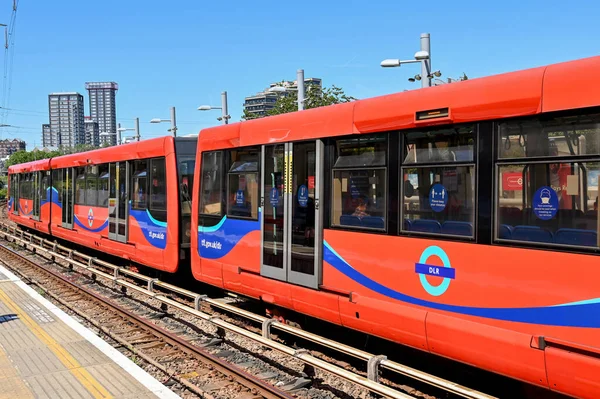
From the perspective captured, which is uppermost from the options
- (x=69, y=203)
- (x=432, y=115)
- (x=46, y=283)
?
(x=432, y=115)

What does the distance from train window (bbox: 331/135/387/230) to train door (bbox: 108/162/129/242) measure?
802 cm

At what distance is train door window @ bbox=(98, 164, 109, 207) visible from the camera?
1504 centimetres

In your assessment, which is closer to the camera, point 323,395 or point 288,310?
point 323,395

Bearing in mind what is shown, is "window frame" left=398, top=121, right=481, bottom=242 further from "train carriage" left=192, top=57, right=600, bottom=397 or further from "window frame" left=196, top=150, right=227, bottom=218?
"window frame" left=196, top=150, right=227, bottom=218

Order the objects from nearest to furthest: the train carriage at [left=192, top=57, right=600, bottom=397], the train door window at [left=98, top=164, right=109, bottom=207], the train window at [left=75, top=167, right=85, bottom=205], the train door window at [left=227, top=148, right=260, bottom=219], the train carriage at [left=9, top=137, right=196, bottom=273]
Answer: the train carriage at [left=192, top=57, right=600, bottom=397]
the train door window at [left=227, top=148, right=260, bottom=219]
the train carriage at [left=9, top=137, right=196, bottom=273]
the train door window at [left=98, top=164, right=109, bottom=207]
the train window at [left=75, top=167, right=85, bottom=205]

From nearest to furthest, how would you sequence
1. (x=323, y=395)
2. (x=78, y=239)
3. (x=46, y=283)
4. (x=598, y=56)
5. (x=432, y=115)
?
(x=598, y=56) < (x=432, y=115) < (x=323, y=395) < (x=46, y=283) < (x=78, y=239)

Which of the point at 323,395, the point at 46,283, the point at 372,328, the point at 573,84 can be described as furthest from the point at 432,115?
the point at 46,283

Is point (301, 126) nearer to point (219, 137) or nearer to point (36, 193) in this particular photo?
point (219, 137)

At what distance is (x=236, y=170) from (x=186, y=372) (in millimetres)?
3370

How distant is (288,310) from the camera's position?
8.85m

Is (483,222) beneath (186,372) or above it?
above

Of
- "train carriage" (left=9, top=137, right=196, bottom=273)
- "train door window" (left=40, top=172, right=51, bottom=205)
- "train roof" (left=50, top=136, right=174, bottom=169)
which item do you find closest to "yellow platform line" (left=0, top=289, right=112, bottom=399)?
"train carriage" (left=9, top=137, right=196, bottom=273)

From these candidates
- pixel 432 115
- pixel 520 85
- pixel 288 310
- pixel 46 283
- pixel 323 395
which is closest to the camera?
pixel 520 85

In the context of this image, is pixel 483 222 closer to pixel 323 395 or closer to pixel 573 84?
pixel 573 84
